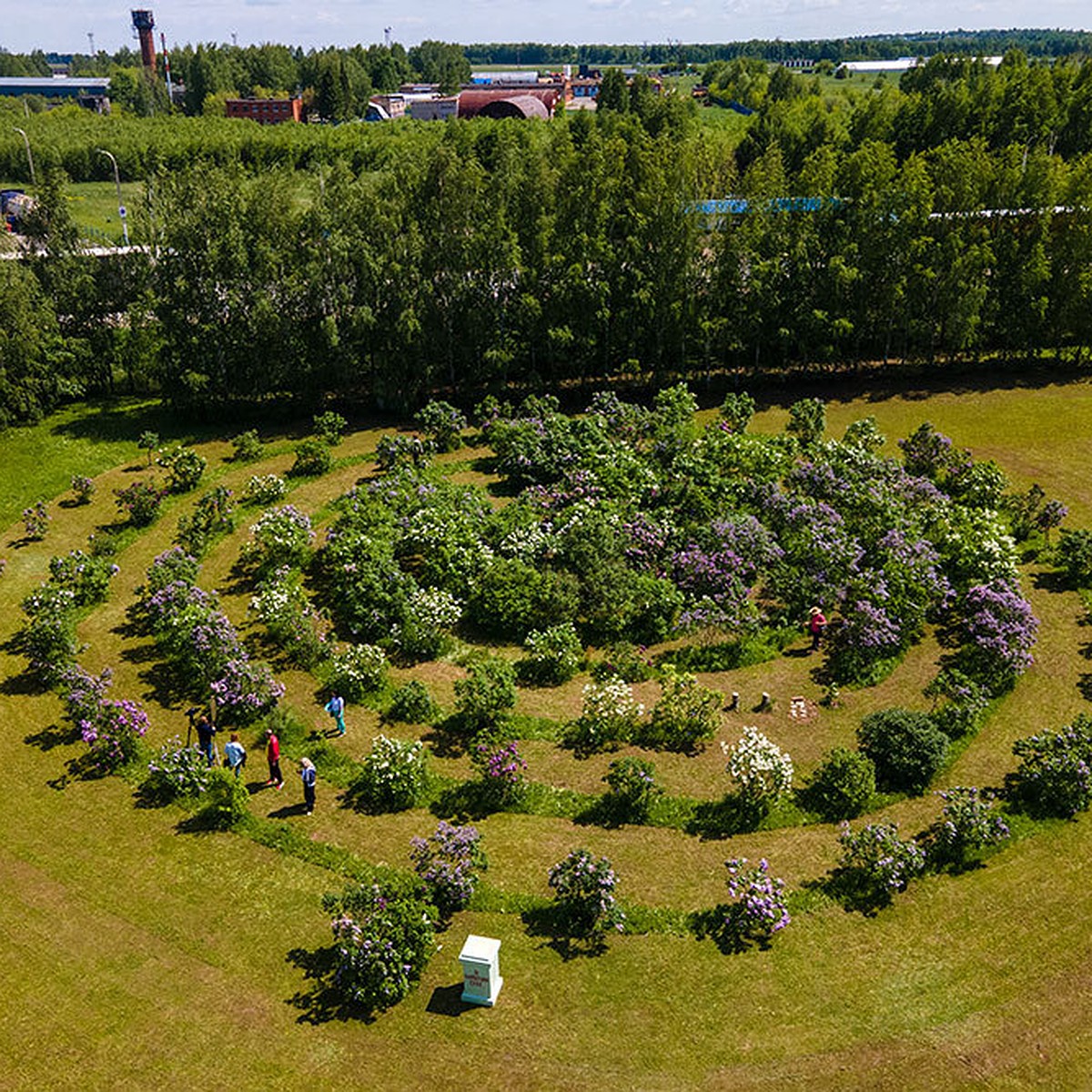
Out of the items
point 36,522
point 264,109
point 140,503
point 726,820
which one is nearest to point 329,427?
point 140,503

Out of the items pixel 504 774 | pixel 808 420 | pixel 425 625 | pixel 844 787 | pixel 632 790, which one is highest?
pixel 808 420

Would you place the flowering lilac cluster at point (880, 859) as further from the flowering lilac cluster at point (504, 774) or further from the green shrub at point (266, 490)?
the green shrub at point (266, 490)

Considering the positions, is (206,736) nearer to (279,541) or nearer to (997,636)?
(279,541)

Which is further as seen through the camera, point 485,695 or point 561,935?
point 485,695

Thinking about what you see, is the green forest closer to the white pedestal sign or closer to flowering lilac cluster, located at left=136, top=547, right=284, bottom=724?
flowering lilac cluster, located at left=136, top=547, right=284, bottom=724

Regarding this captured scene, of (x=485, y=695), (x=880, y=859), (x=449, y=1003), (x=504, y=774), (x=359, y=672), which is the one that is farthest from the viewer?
(x=359, y=672)

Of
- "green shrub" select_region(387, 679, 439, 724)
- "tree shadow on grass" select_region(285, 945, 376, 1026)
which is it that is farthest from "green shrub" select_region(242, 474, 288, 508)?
"tree shadow on grass" select_region(285, 945, 376, 1026)
